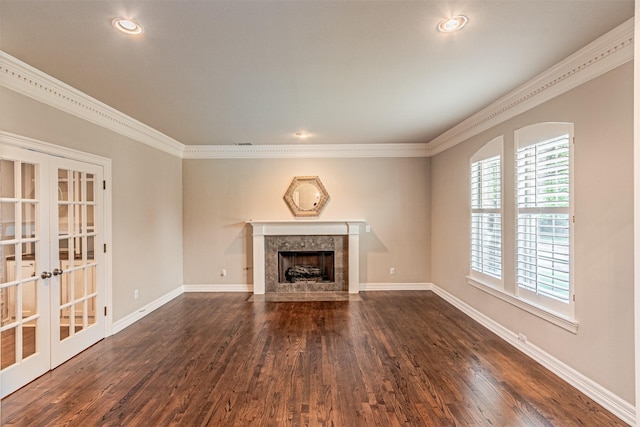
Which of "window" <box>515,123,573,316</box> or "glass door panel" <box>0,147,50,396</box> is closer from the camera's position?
"glass door panel" <box>0,147,50,396</box>

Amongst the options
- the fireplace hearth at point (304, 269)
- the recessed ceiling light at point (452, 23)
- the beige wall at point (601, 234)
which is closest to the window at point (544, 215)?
the beige wall at point (601, 234)

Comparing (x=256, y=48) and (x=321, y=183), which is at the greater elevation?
(x=256, y=48)

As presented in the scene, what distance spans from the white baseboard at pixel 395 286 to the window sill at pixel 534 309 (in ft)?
5.27

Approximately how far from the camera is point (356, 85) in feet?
9.37

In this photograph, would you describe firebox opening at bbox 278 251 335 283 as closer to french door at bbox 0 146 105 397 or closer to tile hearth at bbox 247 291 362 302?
tile hearth at bbox 247 291 362 302

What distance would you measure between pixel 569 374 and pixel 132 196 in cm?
524

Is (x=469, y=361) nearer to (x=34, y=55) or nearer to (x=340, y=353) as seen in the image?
(x=340, y=353)

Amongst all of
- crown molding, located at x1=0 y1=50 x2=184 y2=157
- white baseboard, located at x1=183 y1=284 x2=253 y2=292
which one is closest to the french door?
crown molding, located at x1=0 y1=50 x2=184 y2=157

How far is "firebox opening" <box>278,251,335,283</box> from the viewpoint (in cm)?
554

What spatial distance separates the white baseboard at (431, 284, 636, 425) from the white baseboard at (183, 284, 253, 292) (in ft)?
12.7

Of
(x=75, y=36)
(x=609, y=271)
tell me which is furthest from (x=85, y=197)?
(x=609, y=271)

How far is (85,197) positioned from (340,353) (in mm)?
3293

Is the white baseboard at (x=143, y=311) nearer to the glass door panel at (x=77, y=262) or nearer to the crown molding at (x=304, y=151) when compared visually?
the glass door panel at (x=77, y=262)

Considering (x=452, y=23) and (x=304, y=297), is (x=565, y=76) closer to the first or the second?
(x=452, y=23)
